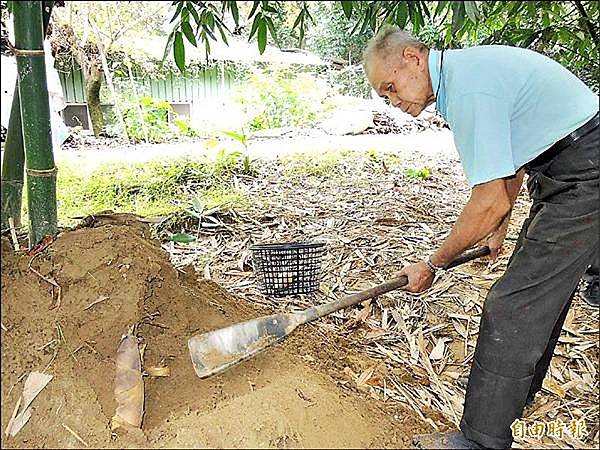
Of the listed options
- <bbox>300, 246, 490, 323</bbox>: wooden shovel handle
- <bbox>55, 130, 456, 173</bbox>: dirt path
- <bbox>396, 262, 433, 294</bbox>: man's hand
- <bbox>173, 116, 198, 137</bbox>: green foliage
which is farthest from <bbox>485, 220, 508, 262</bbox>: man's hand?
<bbox>173, 116, 198, 137</bbox>: green foliage

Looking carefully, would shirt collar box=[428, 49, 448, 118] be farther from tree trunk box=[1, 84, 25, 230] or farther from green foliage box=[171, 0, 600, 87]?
tree trunk box=[1, 84, 25, 230]

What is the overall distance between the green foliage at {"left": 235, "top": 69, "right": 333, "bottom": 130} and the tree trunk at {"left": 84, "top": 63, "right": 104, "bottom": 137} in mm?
2449

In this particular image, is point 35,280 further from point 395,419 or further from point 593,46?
point 593,46

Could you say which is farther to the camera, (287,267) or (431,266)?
(287,267)

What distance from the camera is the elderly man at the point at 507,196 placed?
6.64 ft

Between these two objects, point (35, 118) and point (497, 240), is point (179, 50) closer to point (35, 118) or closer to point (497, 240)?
point (35, 118)

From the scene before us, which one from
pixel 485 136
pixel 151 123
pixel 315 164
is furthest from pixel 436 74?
pixel 151 123

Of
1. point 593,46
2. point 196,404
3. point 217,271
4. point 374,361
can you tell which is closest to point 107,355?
point 196,404

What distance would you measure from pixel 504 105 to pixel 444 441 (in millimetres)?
1184

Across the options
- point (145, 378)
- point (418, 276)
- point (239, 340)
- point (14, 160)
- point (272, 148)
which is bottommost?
point (272, 148)

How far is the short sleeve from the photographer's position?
6.53 ft

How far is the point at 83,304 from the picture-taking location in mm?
2002

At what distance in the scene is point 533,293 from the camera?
2025 mm

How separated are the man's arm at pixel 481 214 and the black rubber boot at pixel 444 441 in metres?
0.67
